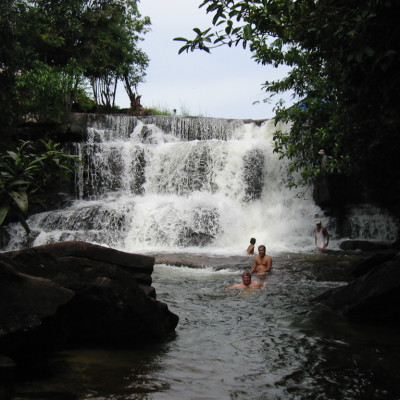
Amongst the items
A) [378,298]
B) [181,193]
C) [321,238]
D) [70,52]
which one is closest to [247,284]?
[378,298]

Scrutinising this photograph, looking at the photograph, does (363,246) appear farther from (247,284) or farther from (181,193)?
(181,193)

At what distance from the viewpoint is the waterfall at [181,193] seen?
1633 cm

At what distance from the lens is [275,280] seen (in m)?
9.84

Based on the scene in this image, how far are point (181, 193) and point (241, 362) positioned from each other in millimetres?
14213

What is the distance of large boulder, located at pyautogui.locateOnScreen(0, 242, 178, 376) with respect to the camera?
4328 millimetres

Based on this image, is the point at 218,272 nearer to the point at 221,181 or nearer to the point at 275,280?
the point at 275,280

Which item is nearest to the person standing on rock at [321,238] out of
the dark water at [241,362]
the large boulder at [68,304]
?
the dark water at [241,362]

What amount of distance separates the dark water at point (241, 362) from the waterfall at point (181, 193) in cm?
810

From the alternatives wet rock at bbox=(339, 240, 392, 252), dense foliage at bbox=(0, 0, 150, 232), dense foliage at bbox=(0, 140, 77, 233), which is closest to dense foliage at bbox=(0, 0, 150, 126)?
dense foliage at bbox=(0, 0, 150, 232)

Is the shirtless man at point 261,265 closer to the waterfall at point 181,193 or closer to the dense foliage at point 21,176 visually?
the waterfall at point 181,193

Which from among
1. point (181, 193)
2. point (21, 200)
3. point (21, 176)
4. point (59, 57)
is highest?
point (59, 57)

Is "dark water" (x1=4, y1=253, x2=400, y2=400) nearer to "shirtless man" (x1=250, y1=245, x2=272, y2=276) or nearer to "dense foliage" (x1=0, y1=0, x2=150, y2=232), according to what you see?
"shirtless man" (x1=250, y1=245, x2=272, y2=276)

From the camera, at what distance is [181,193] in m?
19.1

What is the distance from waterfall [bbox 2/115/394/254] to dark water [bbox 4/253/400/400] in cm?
810
